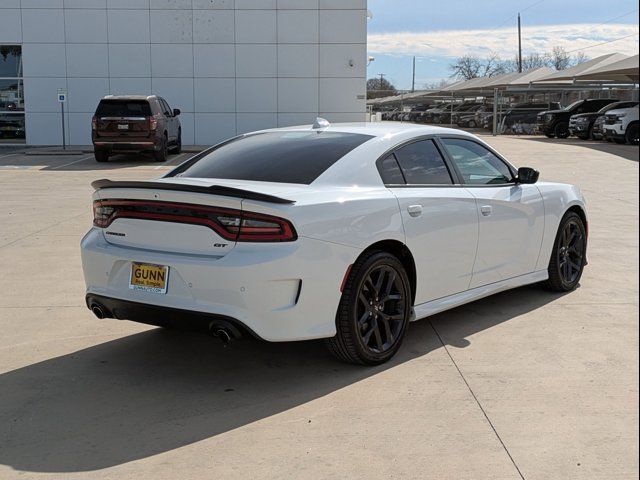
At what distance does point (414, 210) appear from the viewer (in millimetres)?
5062

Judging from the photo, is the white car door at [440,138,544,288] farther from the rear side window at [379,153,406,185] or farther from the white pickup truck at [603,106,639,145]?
the white pickup truck at [603,106,639,145]

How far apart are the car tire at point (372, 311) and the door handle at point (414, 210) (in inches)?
13.7

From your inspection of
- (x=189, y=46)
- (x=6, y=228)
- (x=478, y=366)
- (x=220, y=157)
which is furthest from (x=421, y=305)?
(x=189, y=46)

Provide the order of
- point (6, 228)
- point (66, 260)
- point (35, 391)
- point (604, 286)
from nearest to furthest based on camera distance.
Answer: point (35, 391) < point (604, 286) < point (66, 260) < point (6, 228)

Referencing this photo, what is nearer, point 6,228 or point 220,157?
point 220,157

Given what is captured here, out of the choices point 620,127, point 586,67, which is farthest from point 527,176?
point 586,67

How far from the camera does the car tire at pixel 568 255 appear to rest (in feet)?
21.6

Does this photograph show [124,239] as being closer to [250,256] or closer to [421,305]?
[250,256]

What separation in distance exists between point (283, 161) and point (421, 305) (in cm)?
139

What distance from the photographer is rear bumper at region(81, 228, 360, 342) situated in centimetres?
423

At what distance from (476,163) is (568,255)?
1471 millimetres

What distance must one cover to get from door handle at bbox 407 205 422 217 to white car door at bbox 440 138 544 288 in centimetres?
72

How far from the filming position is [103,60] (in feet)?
95.3

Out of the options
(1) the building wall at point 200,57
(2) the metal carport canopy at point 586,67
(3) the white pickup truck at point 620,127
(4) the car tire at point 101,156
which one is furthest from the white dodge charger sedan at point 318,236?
(2) the metal carport canopy at point 586,67
